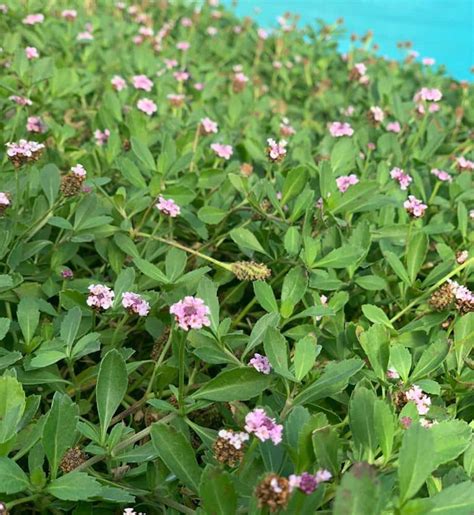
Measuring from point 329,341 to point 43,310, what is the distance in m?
0.50

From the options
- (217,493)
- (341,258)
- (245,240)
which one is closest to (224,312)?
(245,240)

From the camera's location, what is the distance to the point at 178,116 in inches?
80.2

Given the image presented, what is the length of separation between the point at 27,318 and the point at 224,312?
396 millimetres

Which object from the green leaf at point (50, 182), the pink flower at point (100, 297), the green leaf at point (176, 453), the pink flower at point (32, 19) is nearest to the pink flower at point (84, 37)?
the pink flower at point (32, 19)

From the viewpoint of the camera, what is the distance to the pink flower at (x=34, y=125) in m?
1.65

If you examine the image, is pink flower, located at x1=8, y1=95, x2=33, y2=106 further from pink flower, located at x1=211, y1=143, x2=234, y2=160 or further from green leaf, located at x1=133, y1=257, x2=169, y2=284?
green leaf, located at x1=133, y1=257, x2=169, y2=284

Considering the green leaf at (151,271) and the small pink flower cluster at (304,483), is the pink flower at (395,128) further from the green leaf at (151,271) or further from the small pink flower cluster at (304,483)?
the small pink flower cluster at (304,483)

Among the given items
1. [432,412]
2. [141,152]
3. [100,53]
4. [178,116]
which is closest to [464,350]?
[432,412]

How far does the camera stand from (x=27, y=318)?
3.57ft

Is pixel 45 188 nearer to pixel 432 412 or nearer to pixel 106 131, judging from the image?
pixel 106 131

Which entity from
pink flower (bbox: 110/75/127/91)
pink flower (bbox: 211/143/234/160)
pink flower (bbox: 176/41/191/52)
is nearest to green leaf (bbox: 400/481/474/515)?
pink flower (bbox: 211/143/234/160)

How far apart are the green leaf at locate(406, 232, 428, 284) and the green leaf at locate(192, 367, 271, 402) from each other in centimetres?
49

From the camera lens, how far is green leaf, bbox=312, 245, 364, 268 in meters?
1.22

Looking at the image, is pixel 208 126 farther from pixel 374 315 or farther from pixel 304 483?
pixel 304 483
